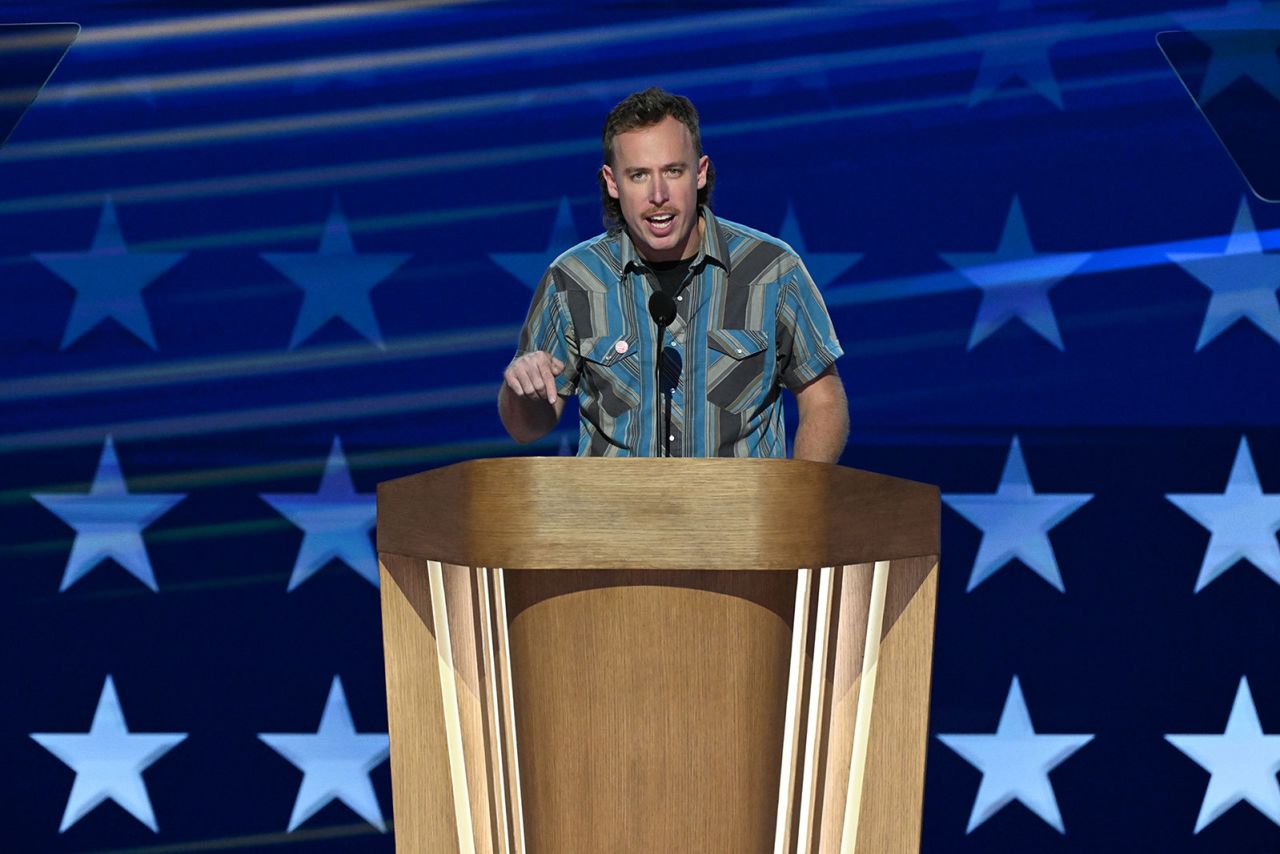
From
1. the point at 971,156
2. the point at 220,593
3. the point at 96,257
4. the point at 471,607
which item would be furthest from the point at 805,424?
the point at 96,257

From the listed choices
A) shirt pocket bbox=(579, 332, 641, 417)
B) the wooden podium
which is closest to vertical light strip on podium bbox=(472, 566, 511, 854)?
the wooden podium

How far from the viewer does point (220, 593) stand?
316 centimetres

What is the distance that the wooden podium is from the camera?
1442 millimetres

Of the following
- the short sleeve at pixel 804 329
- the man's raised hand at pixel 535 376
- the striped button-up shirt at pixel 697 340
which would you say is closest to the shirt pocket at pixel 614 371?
the striped button-up shirt at pixel 697 340

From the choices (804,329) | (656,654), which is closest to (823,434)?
(804,329)

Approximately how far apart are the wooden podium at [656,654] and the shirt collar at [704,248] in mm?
541

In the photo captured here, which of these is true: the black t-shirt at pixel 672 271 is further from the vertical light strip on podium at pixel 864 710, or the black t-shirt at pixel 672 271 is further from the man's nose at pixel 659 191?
the vertical light strip on podium at pixel 864 710

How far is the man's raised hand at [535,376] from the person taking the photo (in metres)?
1.64

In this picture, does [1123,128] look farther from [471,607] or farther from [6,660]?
[6,660]

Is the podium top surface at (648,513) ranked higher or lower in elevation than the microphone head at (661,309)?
lower

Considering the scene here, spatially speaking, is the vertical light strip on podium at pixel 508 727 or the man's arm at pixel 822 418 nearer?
the vertical light strip on podium at pixel 508 727

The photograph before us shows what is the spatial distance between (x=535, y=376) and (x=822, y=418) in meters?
0.62

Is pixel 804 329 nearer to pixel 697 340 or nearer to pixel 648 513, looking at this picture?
pixel 697 340

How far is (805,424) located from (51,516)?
1758 mm
